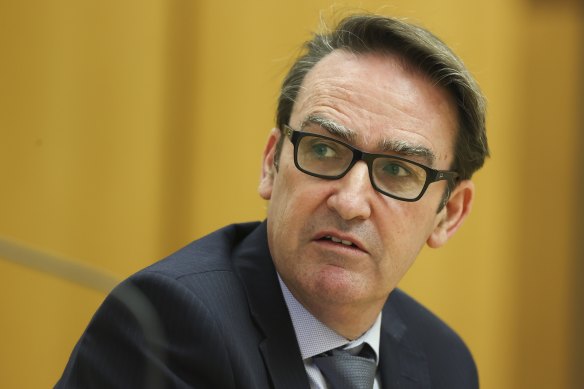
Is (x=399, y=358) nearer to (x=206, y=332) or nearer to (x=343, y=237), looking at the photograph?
(x=343, y=237)

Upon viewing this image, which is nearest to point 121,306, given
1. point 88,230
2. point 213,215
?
point 88,230

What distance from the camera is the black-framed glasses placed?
1.79 meters

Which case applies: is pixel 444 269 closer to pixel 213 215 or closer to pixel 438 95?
pixel 213 215

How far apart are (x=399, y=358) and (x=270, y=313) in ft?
1.40

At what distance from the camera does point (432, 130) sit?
74.5 inches

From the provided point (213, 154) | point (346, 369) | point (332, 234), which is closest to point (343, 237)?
point (332, 234)

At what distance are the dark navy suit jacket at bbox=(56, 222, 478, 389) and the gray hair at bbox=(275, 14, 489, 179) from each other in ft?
1.01

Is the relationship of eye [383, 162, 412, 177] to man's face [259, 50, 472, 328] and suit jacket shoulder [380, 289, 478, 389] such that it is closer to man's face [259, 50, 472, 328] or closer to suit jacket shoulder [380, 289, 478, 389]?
man's face [259, 50, 472, 328]

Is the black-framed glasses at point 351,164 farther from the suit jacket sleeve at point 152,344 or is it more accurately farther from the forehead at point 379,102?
the suit jacket sleeve at point 152,344

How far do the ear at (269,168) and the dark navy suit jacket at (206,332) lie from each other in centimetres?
9

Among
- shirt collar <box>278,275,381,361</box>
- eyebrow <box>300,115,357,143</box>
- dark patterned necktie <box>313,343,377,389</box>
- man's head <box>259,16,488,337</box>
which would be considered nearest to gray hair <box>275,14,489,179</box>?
man's head <box>259,16,488,337</box>

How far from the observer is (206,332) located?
61.1 inches

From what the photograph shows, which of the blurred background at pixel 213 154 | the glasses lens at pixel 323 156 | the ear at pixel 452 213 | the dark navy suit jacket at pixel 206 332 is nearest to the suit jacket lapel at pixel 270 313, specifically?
the dark navy suit jacket at pixel 206 332

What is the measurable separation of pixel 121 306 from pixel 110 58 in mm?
1529
